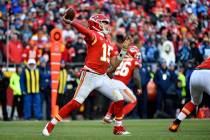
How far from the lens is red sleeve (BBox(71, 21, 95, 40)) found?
1362cm

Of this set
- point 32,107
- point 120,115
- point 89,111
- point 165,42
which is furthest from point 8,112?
point 120,115

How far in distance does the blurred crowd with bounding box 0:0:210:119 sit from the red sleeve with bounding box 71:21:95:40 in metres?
10.1

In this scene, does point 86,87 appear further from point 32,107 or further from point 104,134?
point 32,107

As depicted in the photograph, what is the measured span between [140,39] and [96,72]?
1356 cm

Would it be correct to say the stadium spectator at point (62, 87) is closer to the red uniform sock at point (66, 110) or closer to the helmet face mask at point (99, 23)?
the helmet face mask at point (99, 23)

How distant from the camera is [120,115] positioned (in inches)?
587

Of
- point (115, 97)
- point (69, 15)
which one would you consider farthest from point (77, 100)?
point (69, 15)

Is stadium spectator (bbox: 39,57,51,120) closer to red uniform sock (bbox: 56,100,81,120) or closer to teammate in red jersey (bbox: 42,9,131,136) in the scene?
teammate in red jersey (bbox: 42,9,131,136)

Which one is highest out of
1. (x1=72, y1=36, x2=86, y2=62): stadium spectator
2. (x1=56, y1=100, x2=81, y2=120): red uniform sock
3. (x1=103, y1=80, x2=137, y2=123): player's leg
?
(x1=56, y1=100, x2=81, y2=120): red uniform sock

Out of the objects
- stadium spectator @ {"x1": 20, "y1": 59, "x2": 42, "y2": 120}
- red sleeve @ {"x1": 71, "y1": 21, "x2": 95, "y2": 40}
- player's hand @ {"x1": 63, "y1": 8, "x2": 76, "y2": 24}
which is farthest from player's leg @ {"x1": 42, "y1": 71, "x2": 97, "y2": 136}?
stadium spectator @ {"x1": 20, "y1": 59, "x2": 42, "y2": 120}

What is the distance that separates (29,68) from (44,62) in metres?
0.57

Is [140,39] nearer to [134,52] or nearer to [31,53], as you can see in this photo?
[31,53]

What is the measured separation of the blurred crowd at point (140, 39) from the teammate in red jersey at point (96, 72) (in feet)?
30.8

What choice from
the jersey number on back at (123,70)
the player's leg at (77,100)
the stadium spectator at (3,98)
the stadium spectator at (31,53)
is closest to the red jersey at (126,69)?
the jersey number on back at (123,70)
